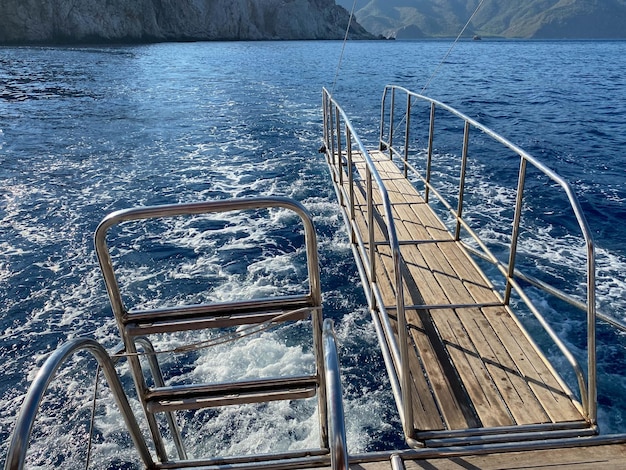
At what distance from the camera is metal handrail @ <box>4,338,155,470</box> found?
4.72 ft

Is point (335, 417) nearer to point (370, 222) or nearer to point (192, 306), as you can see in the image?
point (192, 306)

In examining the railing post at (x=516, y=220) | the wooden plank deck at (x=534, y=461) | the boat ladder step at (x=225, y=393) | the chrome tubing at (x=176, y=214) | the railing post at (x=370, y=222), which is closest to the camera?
the chrome tubing at (x=176, y=214)

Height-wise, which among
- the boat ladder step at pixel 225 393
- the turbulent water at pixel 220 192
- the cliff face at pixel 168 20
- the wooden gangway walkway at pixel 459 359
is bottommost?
the turbulent water at pixel 220 192

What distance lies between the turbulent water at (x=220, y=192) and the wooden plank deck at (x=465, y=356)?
1182 mm

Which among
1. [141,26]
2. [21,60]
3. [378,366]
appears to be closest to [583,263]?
[378,366]

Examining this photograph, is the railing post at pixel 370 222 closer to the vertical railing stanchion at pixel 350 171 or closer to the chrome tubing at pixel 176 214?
the vertical railing stanchion at pixel 350 171

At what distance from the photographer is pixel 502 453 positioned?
2.62m

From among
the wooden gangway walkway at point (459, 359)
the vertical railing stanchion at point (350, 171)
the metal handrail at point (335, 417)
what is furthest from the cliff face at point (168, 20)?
the metal handrail at point (335, 417)

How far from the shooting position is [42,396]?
159cm

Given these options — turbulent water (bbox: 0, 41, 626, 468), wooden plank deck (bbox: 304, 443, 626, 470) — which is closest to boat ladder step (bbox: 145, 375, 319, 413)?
wooden plank deck (bbox: 304, 443, 626, 470)

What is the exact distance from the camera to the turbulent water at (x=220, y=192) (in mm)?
4590

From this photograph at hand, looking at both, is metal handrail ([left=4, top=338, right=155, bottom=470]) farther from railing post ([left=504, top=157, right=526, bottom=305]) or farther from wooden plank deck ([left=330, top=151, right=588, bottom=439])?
railing post ([left=504, top=157, right=526, bottom=305])

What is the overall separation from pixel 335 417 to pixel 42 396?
0.99 metres

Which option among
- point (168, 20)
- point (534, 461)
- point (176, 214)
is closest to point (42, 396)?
point (176, 214)
